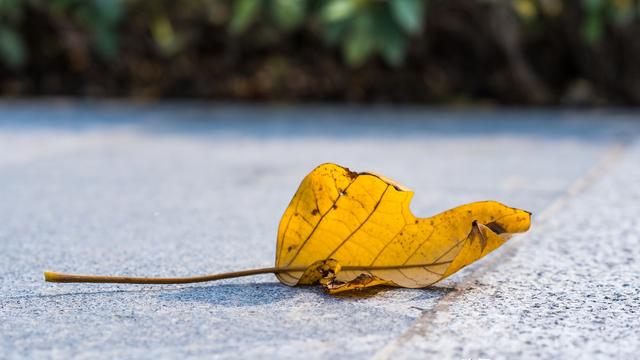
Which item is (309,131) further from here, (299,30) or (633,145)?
(299,30)

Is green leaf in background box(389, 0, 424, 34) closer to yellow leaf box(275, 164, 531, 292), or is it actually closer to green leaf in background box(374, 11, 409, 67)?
green leaf in background box(374, 11, 409, 67)

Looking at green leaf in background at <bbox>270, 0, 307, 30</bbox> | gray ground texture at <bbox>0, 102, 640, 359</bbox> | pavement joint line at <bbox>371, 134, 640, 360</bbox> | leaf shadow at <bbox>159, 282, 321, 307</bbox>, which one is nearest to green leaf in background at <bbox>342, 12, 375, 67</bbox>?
green leaf in background at <bbox>270, 0, 307, 30</bbox>

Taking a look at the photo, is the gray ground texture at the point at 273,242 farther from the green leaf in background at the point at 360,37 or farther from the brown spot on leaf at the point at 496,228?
the green leaf in background at the point at 360,37

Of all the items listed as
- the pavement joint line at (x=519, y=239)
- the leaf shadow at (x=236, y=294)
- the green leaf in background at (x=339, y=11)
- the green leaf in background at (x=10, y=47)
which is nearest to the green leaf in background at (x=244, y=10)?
the green leaf in background at (x=339, y=11)

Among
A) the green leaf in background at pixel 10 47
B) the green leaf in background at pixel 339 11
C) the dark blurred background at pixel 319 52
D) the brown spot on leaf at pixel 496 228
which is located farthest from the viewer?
the green leaf in background at pixel 10 47

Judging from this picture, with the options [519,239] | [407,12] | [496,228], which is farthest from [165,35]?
[496,228]

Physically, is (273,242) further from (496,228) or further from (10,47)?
(10,47)

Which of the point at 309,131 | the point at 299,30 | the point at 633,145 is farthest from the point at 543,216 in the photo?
the point at 299,30
